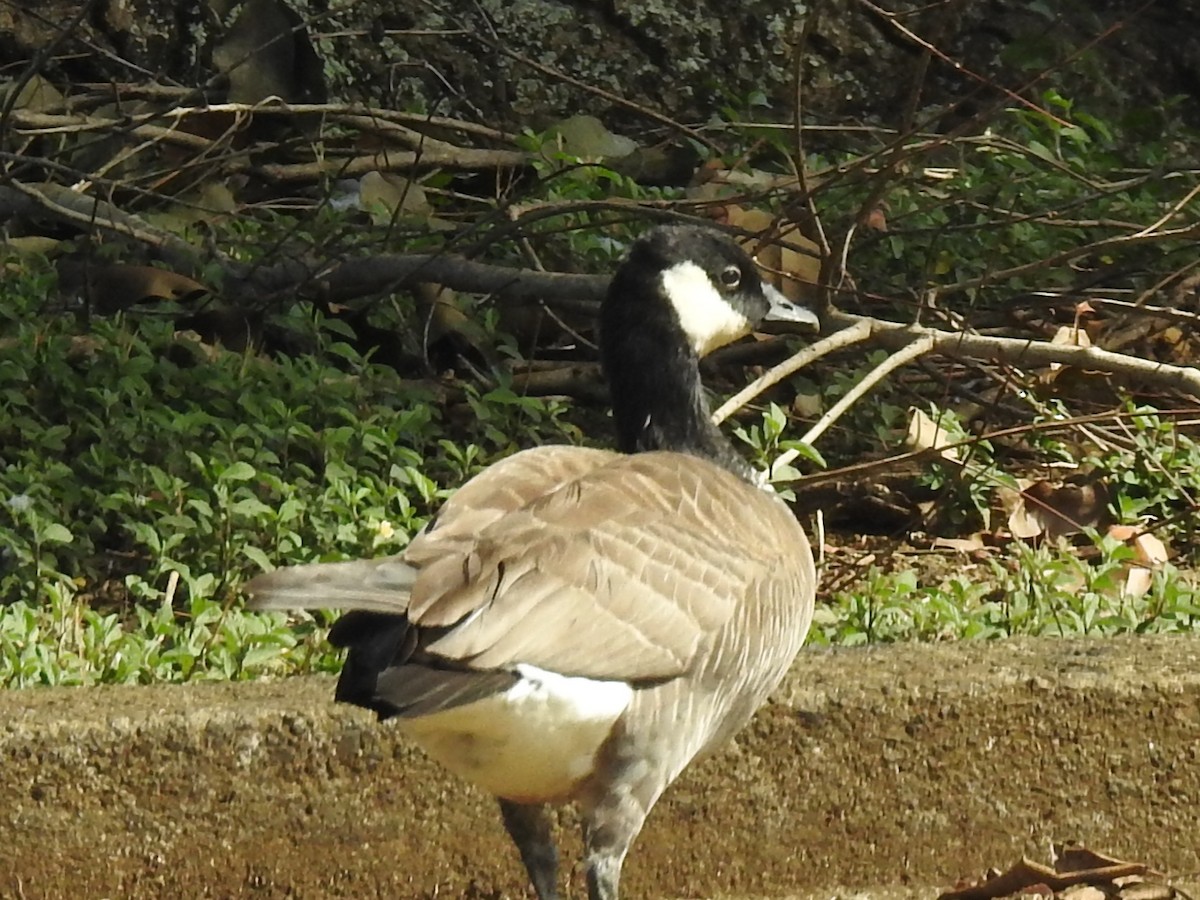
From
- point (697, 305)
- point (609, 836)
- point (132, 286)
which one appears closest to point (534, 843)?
point (609, 836)

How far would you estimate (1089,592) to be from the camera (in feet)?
15.8

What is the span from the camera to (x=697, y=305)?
4059 mm

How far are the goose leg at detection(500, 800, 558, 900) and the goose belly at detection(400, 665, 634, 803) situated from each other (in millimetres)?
209

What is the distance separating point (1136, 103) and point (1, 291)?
5548 millimetres

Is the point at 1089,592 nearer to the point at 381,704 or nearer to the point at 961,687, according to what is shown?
the point at 961,687

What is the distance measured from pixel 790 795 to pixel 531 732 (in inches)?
37.3

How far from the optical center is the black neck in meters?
3.94

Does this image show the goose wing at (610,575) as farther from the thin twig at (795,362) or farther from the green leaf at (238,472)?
the green leaf at (238,472)

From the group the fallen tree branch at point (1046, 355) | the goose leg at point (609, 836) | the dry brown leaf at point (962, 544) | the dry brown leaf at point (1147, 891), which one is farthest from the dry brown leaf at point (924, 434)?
the goose leg at point (609, 836)

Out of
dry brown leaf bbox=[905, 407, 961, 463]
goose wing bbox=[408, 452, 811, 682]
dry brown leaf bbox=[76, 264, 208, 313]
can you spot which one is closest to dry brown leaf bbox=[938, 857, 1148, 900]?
goose wing bbox=[408, 452, 811, 682]

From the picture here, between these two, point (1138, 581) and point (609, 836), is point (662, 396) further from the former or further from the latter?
point (1138, 581)

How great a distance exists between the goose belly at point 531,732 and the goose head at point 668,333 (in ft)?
3.03

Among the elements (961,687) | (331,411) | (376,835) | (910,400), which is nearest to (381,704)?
(376,835)

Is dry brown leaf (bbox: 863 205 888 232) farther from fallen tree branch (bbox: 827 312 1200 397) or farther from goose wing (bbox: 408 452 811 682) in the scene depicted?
goose wing (bbox: 408 452 811 682)
